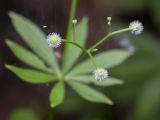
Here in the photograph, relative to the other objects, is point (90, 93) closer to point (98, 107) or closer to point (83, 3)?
point (98, 107)

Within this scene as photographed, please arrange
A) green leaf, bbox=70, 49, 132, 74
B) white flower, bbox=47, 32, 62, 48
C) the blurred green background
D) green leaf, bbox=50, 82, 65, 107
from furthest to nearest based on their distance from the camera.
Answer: the blurred green background, green leaf, bbox=70, 49, 132, 74, green leaf, bbox=50, 82, 65, 107, white flower, bbox=47, 32, 62, 48

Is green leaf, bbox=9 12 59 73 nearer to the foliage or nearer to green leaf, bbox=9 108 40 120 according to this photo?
the foliage

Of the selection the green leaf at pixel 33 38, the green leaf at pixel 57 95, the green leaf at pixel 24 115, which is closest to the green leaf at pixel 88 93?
the green leaf at pixel 57 95

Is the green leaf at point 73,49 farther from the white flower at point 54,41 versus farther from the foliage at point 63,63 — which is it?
the white flower at point 54,41

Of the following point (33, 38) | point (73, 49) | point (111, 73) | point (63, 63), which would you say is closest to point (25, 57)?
point (33, 38)

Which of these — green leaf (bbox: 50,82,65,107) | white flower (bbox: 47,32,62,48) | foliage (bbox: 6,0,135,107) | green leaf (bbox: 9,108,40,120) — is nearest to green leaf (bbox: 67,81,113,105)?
foliage (bbox: 6,0,135,107)

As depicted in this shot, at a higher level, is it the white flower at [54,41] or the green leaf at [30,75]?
the green leaf at [30,75]
